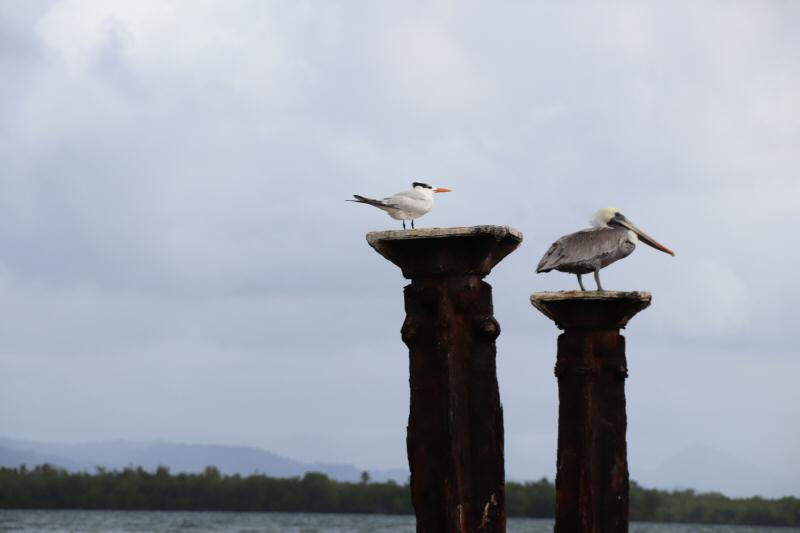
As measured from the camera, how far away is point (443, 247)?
7.61 metres

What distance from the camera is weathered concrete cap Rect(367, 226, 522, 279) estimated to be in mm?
7547

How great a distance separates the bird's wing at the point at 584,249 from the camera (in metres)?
10.9

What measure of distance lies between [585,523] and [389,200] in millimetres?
3164

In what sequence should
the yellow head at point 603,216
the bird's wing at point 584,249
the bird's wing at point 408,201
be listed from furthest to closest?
1. the yellow head at point 603,216
2. the bird's wing at point 584,249
3. the bird's wing at point 408,201

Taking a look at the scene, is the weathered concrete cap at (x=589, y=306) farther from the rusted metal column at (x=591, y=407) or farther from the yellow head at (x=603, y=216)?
the yellow head at (x=603, y=216)

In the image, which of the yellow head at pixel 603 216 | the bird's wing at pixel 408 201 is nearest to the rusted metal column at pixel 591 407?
the yellow head at pixel 603 216

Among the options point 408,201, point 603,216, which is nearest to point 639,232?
point 603,216

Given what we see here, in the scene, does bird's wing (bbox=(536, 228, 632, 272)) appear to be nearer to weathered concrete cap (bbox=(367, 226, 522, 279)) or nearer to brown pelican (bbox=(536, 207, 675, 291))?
brown pelican (bbox=(536, 207, 675, 291))

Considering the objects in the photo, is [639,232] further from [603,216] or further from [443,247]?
[443,247]

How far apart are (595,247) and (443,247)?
3.77 m

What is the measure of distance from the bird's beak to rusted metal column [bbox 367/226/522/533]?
4.10 meters

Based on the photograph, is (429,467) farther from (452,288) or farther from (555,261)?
(555,261)

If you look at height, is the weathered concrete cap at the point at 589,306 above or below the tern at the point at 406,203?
below

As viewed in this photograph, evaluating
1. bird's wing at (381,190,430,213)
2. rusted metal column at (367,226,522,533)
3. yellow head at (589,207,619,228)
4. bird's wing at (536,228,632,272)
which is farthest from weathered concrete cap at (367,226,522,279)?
yellow head at (589,207,619,228)
